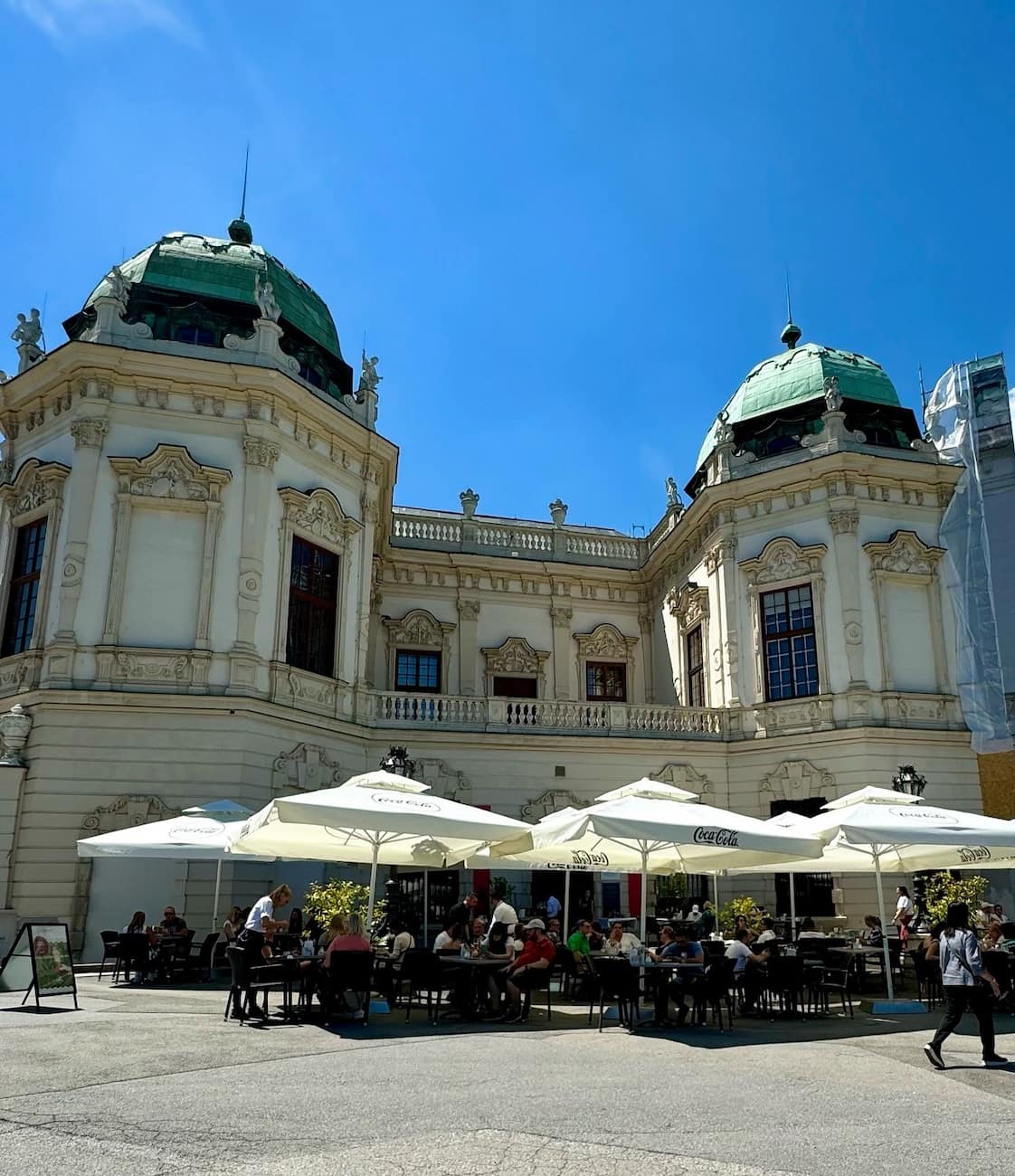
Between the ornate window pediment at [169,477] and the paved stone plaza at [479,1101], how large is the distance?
1193 cm

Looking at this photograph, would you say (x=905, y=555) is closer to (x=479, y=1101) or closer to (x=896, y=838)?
(x=896, y=838)

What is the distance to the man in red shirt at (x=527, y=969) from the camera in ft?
40.3

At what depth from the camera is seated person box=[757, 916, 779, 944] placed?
1438cm

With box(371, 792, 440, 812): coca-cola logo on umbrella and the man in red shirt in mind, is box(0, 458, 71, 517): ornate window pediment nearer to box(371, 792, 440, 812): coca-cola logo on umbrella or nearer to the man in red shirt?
box(371, 792, 440, 812): coca-cola logo on umbrella

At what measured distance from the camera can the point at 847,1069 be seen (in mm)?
9102

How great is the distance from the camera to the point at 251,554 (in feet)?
69.5

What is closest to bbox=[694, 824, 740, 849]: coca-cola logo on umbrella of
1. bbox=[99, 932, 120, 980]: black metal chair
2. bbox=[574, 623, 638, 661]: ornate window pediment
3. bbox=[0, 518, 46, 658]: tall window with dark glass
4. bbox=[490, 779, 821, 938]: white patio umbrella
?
bbox=[490, 779, 821, 938]: white patio umbrella

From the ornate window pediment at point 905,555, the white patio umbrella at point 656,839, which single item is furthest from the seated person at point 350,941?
the ornate window pediment at point 905,555

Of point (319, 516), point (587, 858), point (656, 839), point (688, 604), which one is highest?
point (319, 516)

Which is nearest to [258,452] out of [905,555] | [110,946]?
[110,946]

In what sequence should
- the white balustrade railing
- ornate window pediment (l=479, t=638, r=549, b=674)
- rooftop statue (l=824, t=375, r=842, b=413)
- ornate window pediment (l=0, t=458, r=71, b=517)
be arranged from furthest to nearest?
ornate window pediment (l=479, t=638, r=549, b=674)
rooftop statue (l=824, t=375, r=842, b=413)
the white balustrade railing
ornate window pediment (l=0, t=458, r=71, b=517)

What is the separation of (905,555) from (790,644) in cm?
345

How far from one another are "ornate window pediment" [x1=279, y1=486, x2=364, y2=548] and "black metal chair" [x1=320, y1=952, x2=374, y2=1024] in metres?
12.4

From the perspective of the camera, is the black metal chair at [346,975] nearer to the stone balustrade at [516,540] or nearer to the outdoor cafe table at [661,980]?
the outdoor cafe table at [661,980]
